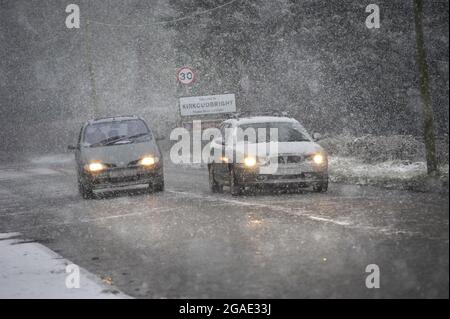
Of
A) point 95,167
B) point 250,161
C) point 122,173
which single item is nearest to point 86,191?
point 95,167

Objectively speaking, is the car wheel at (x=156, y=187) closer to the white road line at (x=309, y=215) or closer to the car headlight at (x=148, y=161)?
the car headlight at (x=148, y=161)

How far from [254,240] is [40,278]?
279cm

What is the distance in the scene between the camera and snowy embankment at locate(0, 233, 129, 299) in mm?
6984

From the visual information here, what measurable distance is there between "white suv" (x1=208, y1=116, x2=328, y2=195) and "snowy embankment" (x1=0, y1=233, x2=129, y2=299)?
5520mm

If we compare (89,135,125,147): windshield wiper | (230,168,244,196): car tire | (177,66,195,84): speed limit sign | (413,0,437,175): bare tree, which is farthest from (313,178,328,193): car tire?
(177,66,195,84): speed limit sign

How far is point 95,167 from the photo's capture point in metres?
16.6

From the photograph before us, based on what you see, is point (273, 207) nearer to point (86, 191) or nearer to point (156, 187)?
point (156, 187)

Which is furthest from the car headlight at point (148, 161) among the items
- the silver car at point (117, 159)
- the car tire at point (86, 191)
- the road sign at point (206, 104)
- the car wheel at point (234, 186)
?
the road sign at point (206, 104)

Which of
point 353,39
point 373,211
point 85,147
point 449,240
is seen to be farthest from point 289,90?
point 449,240

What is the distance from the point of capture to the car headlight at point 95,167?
16.5 metres

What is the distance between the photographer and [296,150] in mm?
14641

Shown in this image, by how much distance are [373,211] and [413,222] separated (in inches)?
59.5
